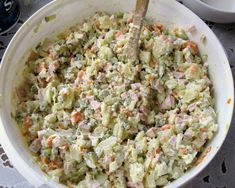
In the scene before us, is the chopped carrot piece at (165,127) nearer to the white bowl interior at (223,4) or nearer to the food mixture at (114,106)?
the food mixture at (114,106)

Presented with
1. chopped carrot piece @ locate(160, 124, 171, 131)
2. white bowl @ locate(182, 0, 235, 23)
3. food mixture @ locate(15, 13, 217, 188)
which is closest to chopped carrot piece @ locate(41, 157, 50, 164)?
food mixture @ locate(15, 13, 217, 188)

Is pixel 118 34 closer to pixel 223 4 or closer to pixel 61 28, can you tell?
pixel 61 28

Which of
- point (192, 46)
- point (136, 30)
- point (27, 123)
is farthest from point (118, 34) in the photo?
point (27, 123)

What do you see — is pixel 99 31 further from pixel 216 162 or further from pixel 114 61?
pixel 216 162

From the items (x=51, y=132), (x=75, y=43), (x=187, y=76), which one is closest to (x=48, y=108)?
(x=51, y=132)

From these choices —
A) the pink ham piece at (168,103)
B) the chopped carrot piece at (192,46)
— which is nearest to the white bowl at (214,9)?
the chopped carrot piece at (192,46)

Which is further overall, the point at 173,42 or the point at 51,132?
the point at 173,42
